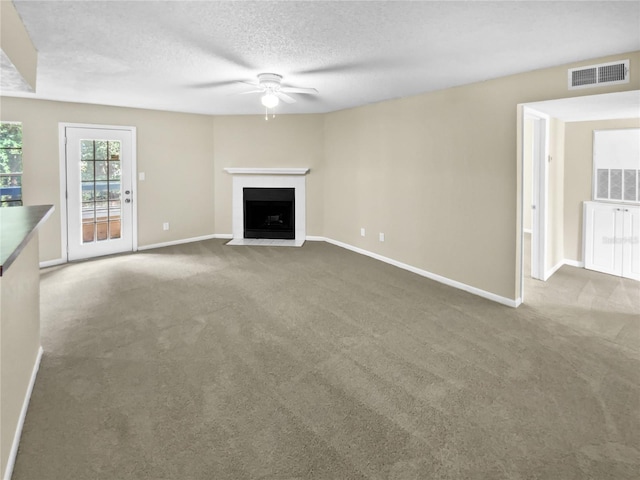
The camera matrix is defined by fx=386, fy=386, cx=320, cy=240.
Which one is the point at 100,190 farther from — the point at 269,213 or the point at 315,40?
the point at 315,40

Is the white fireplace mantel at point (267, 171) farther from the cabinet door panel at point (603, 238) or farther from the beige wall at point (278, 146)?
the cabinet door panel at point (603, 238)

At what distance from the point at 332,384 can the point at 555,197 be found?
4445mm

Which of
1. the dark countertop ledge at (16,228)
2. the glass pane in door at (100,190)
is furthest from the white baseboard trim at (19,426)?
the glass pane in door at (100,190)

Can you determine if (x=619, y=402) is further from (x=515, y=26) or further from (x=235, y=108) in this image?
(x=235, y=108)

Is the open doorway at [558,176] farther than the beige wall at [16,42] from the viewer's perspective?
Yes

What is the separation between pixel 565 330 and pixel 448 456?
2168 millimetres

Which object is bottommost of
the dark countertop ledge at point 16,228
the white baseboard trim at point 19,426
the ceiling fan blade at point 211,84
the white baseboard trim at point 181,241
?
the white baseboard trim at point 19,426

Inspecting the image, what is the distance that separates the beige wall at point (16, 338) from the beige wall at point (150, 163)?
328 centimetres

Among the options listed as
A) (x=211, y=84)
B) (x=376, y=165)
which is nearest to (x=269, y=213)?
(x=376, y=165)

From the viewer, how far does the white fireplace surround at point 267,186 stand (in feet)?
23.5

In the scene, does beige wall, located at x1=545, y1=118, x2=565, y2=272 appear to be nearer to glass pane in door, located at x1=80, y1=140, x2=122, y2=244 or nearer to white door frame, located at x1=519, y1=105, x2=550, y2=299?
white door frame, located at x1=519, y1=105, x2=550, y2=299

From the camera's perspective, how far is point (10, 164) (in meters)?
5.21

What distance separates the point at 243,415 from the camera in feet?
7.38

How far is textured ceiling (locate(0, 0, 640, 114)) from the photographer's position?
2395 mm
